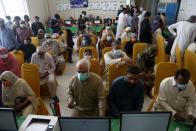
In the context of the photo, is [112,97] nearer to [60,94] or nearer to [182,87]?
[182,87]

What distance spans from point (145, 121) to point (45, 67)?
259 centimetres

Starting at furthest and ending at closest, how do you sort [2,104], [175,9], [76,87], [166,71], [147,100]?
[175,9] → [147,100] → [166,71] → [2,104] → [76,87]

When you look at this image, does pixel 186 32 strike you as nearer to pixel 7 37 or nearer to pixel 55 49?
pixel 55 49

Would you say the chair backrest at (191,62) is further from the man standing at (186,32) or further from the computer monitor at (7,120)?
the computer monitor at (7,120)

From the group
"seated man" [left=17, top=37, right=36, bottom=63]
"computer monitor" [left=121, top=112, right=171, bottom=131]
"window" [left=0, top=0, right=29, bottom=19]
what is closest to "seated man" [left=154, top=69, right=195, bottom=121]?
"computer monitor" [left=121, top=112, right=171, bottom=131]

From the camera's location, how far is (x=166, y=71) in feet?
7.77

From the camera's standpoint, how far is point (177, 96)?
5.95 ft

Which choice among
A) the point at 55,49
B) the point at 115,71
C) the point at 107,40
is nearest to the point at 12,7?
the point at 55,49

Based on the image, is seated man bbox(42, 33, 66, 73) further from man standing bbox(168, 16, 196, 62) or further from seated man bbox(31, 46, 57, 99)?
man standing bbox(168, 16, 196, 62)

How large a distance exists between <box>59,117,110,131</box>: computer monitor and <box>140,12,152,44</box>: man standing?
400cm

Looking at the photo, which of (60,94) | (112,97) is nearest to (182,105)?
(112,97)

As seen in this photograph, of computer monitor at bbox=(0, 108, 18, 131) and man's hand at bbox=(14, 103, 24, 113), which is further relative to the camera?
man's hand at bbox=(14, 103, 24, 113)

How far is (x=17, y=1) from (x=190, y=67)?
7564 millimetres

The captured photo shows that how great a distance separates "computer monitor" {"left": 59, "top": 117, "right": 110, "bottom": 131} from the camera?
3.79ft
